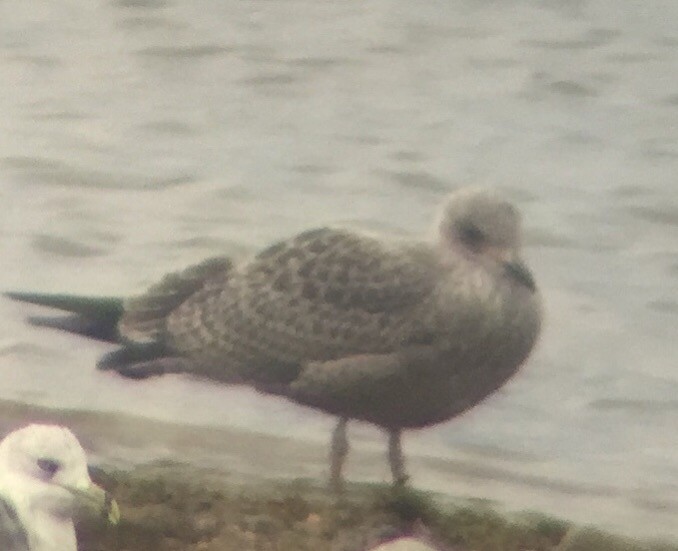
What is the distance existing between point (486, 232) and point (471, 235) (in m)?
0.04

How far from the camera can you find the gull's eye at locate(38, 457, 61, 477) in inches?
132

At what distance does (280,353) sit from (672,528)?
1192 mm

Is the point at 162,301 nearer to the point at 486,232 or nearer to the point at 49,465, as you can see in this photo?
the point at 486,232

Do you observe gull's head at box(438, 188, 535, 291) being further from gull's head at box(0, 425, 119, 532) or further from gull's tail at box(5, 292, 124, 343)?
gull's head at box(0, 425, 119, 532)

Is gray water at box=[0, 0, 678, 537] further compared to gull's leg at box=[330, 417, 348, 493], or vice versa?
gray water at box=[0, 0, 678, 537]

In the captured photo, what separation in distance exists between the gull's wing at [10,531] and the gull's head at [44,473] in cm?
5

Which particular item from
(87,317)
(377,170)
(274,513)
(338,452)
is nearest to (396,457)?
(338,452)

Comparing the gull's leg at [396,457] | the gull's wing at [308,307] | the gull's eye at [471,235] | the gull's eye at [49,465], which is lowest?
the gull's leg at [396,457]

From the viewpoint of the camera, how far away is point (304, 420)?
17.6 ft

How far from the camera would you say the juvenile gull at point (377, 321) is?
171 inches

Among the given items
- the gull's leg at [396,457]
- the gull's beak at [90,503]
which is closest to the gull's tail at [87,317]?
the gull's leg at [396,457]

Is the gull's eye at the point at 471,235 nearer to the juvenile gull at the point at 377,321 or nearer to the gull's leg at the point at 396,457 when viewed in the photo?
the juvenile gull at the point at 377,321

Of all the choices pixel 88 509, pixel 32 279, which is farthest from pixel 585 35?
pixel 88 509

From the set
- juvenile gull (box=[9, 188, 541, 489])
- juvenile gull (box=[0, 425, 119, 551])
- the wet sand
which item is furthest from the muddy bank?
juvenile gull (box=[0, 425, 119, 551])
